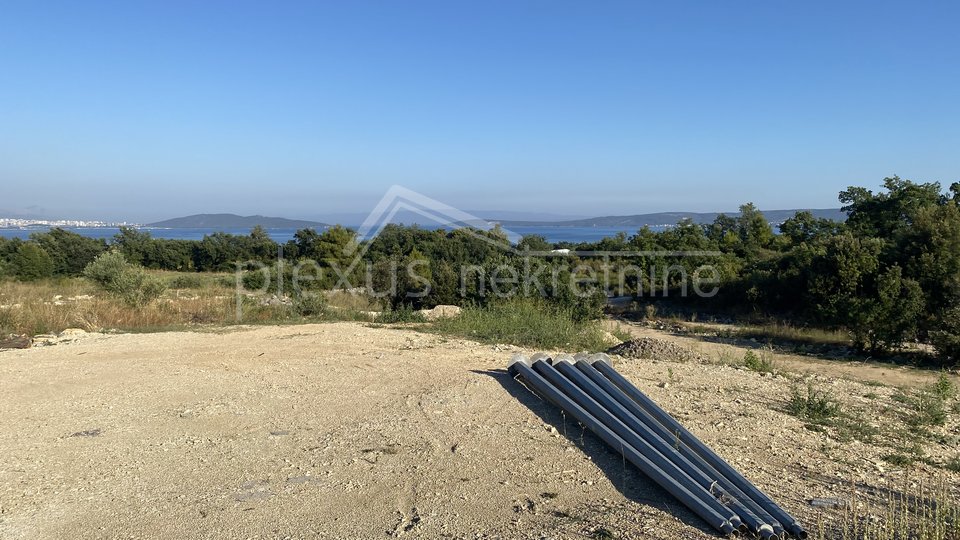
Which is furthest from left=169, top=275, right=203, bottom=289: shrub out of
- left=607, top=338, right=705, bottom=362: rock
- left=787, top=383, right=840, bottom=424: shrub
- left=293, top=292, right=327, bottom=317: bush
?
left=787, top=383, right=840, bottom=424: shrub

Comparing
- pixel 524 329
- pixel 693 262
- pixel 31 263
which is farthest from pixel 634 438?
pixel 31 263

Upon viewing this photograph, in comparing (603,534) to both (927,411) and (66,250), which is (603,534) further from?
(66,250)

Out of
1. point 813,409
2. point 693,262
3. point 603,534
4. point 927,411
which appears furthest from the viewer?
point 693,262

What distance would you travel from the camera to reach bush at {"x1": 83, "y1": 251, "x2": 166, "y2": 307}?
12.0 metres

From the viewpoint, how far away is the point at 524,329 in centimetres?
945

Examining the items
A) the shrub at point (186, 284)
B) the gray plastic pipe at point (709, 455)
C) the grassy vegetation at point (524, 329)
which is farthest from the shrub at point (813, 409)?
the shrub at point (186, 284)

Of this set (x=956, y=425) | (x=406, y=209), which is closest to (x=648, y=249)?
(x=406, y=209)

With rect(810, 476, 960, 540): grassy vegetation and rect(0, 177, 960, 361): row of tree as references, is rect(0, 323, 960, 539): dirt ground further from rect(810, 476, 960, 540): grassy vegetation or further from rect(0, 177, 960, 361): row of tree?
rect(0, 177, 960, 361): row of tree

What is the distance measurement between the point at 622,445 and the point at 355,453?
1.89 m

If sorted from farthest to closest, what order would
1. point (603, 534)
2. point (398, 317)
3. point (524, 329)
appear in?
point (398, 317) → point (524, 329) → point (603, 534)

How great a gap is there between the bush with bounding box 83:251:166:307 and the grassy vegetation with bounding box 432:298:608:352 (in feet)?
20.2

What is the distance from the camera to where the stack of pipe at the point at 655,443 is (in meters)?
3.33

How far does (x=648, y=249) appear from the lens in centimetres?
2733

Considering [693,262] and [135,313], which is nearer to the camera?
[135,313]
